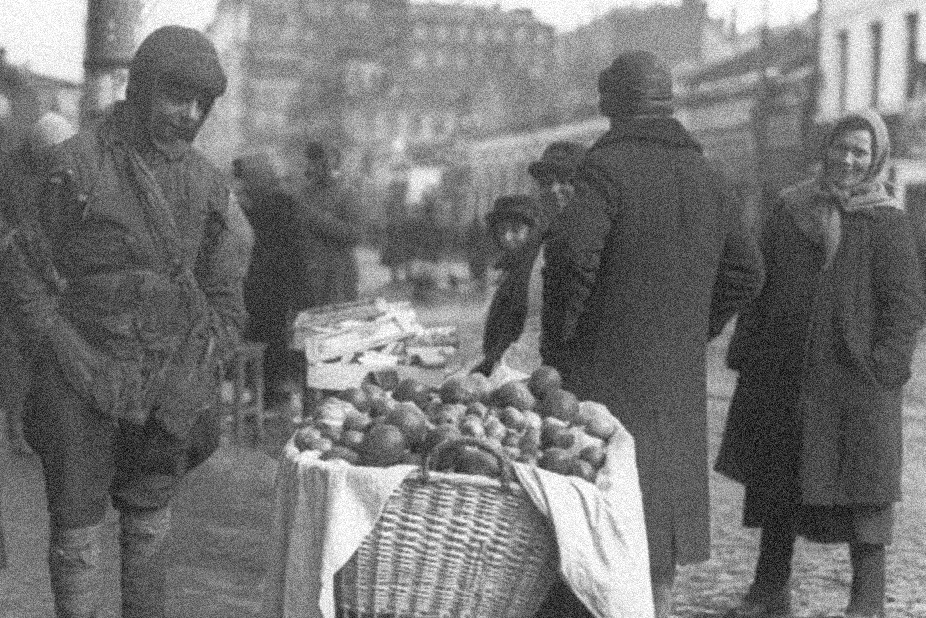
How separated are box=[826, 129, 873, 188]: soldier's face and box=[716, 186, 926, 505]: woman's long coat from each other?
142 millimetres

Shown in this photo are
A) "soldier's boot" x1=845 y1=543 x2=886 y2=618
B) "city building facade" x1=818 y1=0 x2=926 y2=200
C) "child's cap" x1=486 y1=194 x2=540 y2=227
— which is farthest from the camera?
"city building facade" x1=818 y1=0 x2=926 y2=200

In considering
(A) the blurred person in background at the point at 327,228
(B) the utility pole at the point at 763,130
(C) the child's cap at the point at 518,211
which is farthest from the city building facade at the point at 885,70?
(C) the child's cap at the point at 518,211

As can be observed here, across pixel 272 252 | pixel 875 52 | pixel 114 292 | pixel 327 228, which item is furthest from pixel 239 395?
pixel 875 52

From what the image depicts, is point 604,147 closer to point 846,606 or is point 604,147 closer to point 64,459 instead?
point 64,459

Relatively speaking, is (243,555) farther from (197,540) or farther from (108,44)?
(108,44)

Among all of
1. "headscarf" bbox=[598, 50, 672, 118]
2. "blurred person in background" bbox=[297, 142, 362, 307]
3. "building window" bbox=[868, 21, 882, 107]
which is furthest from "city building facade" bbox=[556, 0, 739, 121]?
"headscarf" bbox=[598, 50, 672, 118]

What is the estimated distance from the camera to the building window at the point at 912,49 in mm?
35219

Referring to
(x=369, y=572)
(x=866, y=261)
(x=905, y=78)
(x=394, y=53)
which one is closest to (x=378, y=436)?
(x=369, y=572)

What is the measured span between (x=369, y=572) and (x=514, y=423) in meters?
0.71

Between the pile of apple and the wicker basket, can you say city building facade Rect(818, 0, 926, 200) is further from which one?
the wicker basket

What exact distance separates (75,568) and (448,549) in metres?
1.27

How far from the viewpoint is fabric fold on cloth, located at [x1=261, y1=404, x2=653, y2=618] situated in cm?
448

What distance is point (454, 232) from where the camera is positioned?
47.7 meters

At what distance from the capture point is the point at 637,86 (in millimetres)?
5477
